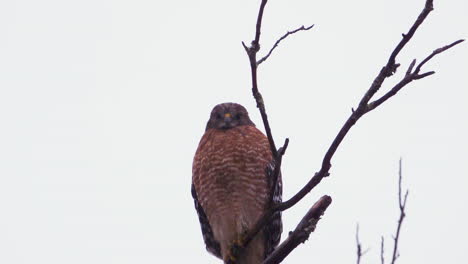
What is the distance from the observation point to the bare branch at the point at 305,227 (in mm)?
5770

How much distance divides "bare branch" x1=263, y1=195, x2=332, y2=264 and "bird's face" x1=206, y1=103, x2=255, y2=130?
3.39 m

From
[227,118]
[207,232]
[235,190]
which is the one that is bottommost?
[207,232]

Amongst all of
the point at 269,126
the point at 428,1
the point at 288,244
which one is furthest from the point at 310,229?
the point at 428,1

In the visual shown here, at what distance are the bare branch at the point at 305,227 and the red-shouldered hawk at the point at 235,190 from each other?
198 centimetres

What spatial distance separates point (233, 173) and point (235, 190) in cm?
20

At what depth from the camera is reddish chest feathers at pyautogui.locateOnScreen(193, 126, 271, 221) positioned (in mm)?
8164

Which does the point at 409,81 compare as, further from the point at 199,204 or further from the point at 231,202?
the point at 199,204

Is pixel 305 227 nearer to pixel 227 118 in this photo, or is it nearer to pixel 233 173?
pixel 233 173

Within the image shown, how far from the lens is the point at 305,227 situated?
576cm

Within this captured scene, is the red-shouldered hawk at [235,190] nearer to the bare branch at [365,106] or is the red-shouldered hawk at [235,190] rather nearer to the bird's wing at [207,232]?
the bird's wing at [207,232]

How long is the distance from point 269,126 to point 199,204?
168 inches

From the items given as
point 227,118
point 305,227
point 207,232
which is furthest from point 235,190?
point 305,227

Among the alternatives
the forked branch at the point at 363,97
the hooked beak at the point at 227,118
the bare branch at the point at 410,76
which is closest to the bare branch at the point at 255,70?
the forked branch at the point at 363,97

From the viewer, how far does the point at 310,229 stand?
5.75 m
